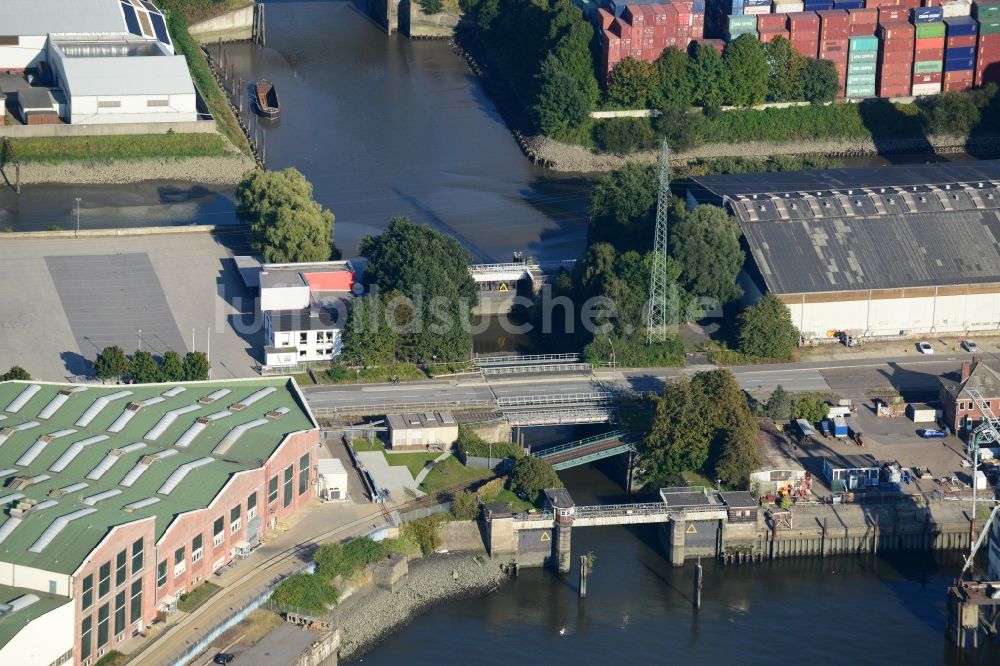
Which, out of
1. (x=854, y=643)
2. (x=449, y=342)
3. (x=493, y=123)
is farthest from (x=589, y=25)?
(x=854, y=643)

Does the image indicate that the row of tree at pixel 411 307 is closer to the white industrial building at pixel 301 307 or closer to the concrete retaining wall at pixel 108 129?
the white industrial building at pixel 301 307

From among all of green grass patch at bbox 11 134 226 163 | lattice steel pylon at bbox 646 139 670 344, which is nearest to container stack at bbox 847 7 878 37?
lattice steel pylon at bbox 646 139 670 344

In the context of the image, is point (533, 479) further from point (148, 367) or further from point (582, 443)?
point (148, 367)

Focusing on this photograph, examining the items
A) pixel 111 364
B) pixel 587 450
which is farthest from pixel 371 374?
pixel 111 364

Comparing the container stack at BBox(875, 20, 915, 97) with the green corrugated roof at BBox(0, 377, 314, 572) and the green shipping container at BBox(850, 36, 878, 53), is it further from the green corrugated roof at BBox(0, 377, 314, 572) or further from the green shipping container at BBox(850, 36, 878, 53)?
the green corrugated roof at BBox(0, 377, 314, 572)

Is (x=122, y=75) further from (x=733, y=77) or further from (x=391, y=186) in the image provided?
(x=733, y=77)

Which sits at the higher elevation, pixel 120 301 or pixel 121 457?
pixel 120 301
